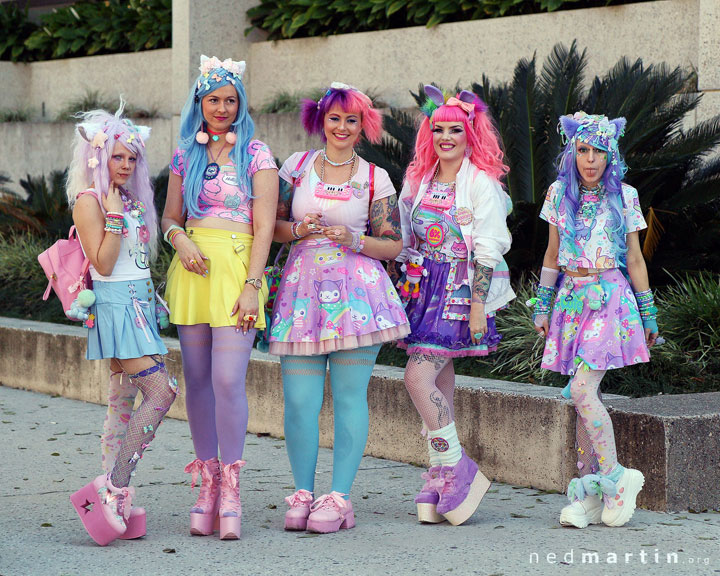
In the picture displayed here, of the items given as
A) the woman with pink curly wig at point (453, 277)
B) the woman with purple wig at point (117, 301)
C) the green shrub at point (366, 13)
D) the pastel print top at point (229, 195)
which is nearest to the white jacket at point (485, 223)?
the woman with pink curly wig at point (453, 277)

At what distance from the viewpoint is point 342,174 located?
4.73 m

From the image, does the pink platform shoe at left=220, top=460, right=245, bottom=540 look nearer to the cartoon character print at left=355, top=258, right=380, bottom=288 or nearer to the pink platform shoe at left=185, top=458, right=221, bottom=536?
the pink platform shoe at left=185, top=458, right=221, bottom=536

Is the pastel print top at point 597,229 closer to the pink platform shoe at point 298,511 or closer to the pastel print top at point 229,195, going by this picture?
the pastel print top at point 229,195

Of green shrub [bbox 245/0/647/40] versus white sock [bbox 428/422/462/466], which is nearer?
white sock [bbox 428/422/462/466]

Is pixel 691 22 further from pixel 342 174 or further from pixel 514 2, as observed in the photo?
pixel 342 174

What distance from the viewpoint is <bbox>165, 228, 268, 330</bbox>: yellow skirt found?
14.7 feet

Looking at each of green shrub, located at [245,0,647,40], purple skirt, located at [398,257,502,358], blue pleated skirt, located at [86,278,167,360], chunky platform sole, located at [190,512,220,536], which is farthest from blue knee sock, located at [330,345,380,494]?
green shrub, located at [245,0,647,40]

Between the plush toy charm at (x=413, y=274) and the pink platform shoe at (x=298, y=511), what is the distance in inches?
39.3

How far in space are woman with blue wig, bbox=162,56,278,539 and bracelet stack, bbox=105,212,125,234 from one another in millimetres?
265

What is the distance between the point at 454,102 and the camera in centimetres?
477

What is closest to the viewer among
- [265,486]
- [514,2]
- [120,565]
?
[120,565]

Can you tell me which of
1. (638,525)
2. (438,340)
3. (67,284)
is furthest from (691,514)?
(67,284)

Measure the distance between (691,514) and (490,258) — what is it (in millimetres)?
1499

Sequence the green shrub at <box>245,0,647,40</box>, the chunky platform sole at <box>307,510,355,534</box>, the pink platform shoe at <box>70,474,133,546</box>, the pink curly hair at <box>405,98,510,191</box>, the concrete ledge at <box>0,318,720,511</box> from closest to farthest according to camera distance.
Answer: the pink platform shoe at <box>70,474,133,546</box>, the chunky platform sole at <box>307,510,355,534</box>, the pink curly hair at <box>405,98,510,191</box>, the concrete ledge at <box>0,318,720,511</box>, the green shrub at <box>245,0,647,40</box>
